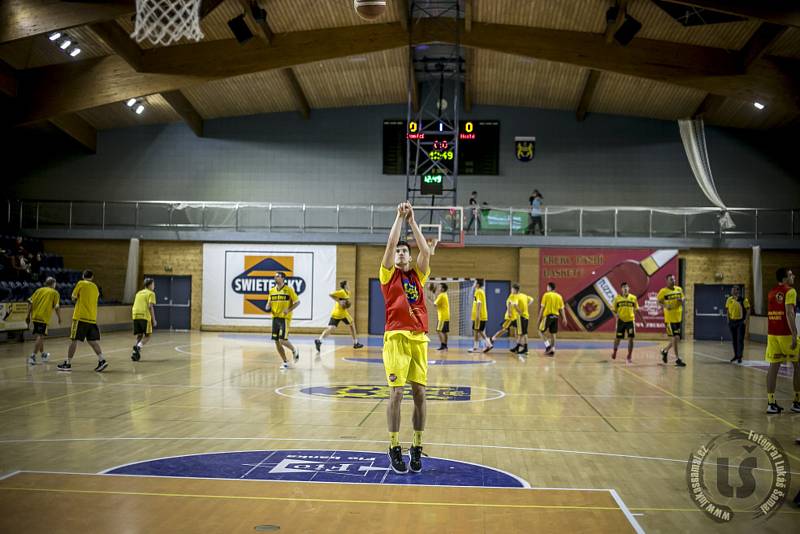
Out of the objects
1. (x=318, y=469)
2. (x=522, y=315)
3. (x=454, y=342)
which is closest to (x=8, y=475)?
(x=318, y=469)

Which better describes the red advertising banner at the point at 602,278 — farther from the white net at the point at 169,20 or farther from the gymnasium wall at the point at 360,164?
the white net at the point at 169,20

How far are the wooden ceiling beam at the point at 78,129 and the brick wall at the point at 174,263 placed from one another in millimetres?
5625

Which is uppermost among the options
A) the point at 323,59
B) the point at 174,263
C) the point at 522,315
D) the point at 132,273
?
the point at 323,59

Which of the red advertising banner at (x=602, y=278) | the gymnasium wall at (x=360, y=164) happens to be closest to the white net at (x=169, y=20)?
the gymnasium wall at (x=360, y=164)

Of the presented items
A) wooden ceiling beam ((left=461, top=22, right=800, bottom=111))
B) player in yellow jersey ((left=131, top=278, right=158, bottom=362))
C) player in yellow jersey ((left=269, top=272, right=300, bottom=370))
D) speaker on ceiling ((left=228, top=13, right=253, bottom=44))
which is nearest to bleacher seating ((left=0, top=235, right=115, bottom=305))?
player in yellow jersey ((left=131, top=278, right=158, bottom=362))

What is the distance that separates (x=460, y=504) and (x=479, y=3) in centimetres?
2151

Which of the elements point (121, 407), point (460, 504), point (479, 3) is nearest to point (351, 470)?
point (460, 504)

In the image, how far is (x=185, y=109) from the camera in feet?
98.9

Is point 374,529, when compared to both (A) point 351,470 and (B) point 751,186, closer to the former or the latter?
(A) point 351,470

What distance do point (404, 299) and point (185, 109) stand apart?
1025 inches

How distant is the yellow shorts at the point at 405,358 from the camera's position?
6.52m

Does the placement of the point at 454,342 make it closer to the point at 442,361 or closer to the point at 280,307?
the point at 442,361

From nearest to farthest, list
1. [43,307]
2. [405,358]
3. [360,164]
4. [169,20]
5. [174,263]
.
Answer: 1. [405,358]
2. [169,20]
3. [43,307]
4. [174,263]
5. [360,164]

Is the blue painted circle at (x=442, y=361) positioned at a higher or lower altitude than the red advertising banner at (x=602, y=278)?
lower
